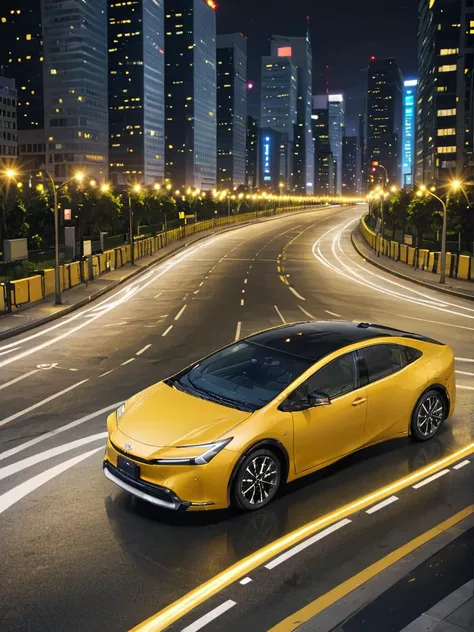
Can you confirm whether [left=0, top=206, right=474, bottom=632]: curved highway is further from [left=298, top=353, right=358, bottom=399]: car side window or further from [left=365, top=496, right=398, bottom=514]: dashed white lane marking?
[left=298, top=353, right=358, bottom=399]: car side window

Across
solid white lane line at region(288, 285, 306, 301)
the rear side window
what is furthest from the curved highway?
solid white lane line at region(288, 285, 306, 301)

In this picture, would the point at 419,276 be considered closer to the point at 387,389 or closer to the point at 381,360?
the point at 381,360

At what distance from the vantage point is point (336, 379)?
27.8 feet

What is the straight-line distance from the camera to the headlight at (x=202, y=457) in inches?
277

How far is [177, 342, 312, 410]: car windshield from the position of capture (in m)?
8.02

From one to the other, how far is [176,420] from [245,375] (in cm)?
128

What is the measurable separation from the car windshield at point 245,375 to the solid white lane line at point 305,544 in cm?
150

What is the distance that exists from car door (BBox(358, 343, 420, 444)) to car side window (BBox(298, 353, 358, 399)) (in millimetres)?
220

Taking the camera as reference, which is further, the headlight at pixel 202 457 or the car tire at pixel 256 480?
the car tire at pixel 256 480

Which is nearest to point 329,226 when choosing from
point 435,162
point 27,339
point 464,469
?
point 435,162

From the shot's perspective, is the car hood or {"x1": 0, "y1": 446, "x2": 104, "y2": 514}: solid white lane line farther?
{"x1": 0, "y1": 446, "x2": 104, "y2": 514}: solid white lane line

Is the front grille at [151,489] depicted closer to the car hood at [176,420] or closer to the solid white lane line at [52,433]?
the car hood at [176,420]

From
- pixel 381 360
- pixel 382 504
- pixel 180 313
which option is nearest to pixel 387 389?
pixel 381 360

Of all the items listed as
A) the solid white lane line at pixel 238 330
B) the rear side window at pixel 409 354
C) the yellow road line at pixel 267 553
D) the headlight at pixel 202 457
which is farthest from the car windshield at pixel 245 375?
the solid white lane line at pixel 238 330
